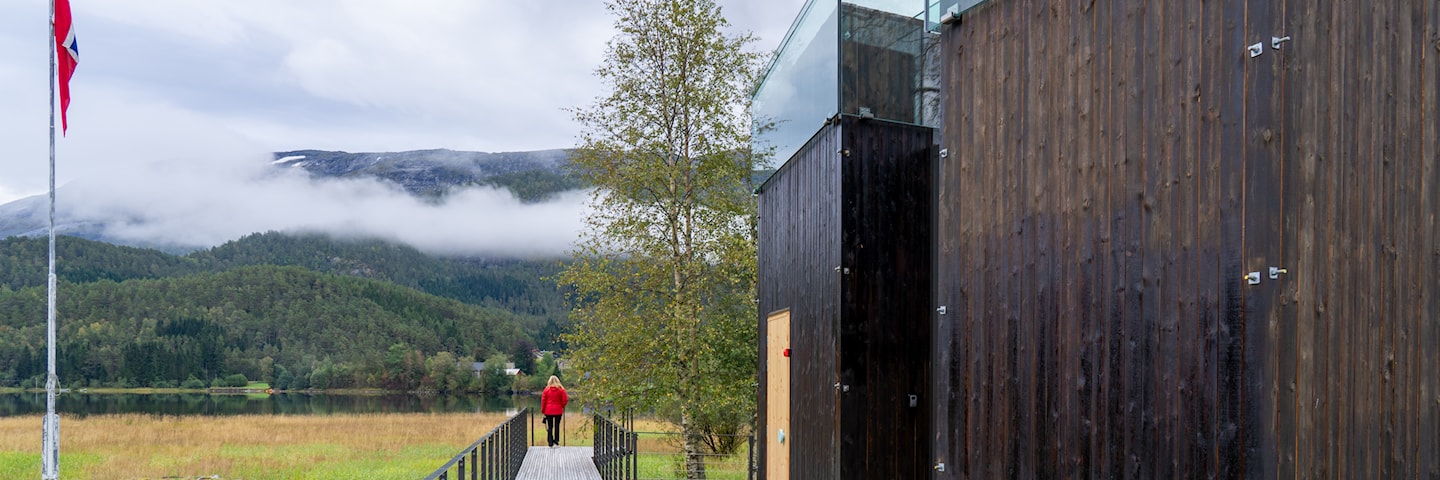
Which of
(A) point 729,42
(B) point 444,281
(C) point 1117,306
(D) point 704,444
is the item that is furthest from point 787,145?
(B) point 444,281

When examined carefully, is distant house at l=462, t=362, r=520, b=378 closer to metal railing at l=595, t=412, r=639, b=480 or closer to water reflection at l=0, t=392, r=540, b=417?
water reflection at l=0, t=392, r=540, b=417

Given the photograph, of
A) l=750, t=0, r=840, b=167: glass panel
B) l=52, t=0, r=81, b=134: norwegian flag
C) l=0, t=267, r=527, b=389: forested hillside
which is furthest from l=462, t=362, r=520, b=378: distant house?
l=750, t=0, r=840, b=167: glass panel

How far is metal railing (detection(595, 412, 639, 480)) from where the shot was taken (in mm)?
11086

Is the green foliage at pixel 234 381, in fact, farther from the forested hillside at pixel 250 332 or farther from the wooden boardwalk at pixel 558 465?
the wooden boardwalk at pixel 558 465

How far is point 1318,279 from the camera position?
11.8ft

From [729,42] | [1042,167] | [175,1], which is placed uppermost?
[175,1]

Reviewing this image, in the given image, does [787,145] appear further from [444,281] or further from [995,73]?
[444,281]

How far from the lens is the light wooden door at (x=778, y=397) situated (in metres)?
8.99

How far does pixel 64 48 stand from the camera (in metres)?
15.8

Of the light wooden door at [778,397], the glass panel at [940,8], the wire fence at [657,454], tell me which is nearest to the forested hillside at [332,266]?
the wire fence at [657,454]

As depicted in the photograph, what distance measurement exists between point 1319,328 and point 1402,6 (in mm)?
981

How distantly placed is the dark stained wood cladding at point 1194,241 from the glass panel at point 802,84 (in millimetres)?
1714

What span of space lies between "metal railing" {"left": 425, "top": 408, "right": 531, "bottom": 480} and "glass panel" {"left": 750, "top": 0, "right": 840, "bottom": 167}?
3.13 metres

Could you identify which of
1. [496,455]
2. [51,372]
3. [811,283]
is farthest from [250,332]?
[811,283]
